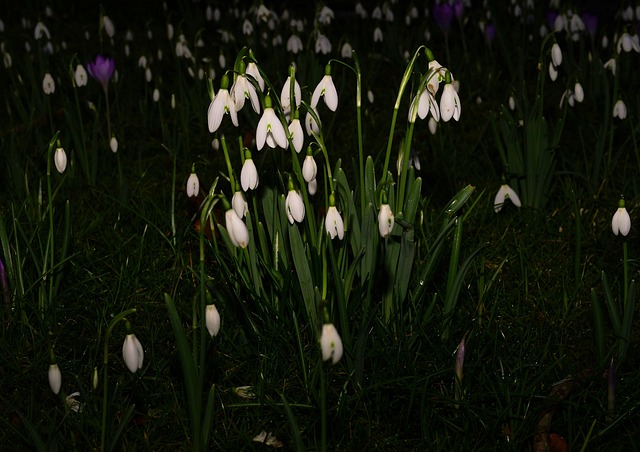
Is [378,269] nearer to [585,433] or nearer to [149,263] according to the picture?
[585,433]

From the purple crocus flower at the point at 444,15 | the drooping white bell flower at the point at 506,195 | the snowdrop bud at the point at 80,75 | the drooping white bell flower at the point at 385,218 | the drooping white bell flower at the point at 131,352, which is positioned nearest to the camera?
the drooping white bell flower at the point at 131,352

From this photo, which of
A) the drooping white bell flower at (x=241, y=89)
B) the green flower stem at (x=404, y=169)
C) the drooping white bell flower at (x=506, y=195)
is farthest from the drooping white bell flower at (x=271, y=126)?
the drooping white bell flower at (x=506, y=195)

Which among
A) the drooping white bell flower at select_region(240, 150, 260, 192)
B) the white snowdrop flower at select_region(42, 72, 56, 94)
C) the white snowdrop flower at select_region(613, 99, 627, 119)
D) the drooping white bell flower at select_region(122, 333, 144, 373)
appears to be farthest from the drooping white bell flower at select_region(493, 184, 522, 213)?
the white snowdrop flower at select_region(42, 72, 56, 94)

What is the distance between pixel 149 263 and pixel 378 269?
83 cm

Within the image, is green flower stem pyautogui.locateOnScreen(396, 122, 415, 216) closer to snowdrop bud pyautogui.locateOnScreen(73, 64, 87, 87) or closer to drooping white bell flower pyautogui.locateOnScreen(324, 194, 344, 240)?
drooping white bell flower pyautogui.locateOnScreen(324, 194, 344, 240)

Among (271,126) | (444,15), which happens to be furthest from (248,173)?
(444,15)

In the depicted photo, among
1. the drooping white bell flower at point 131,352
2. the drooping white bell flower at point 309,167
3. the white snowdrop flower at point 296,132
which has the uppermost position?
the white snowdrop flower at point 296,132

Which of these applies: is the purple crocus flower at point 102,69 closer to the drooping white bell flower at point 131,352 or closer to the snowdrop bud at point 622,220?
the drooping white bell flower at point 131,352

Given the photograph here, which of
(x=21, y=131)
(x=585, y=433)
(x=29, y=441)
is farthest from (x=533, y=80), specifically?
(x=29, y=441)

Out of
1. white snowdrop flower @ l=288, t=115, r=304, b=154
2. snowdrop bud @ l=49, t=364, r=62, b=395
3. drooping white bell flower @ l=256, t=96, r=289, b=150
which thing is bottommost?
snowdrop bud @ l=49, t=364, r=62, b=395

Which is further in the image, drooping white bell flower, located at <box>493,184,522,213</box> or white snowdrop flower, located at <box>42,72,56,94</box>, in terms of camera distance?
white snowdrop flower, located at <box>42,72,56,94</box>

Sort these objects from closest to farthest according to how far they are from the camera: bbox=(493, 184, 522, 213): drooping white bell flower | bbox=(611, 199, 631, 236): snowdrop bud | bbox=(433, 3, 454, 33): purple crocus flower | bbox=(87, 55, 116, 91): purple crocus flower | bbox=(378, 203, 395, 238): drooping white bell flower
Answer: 1. bbox=(378, 203, 395, 238): drooping white bell flower
2. bbox=(611, 199, 631, 236): snowdrop bud
3. bbox=(493, 184, 522, 213): drooping white bell flower
4. bbox=(87, 55, 116, 91): purple crocus flower
5. bbox=(433, 3, 454, 33): purple crocus flower

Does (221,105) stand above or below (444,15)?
above

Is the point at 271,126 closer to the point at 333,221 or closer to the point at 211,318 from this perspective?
the point at 333,221
